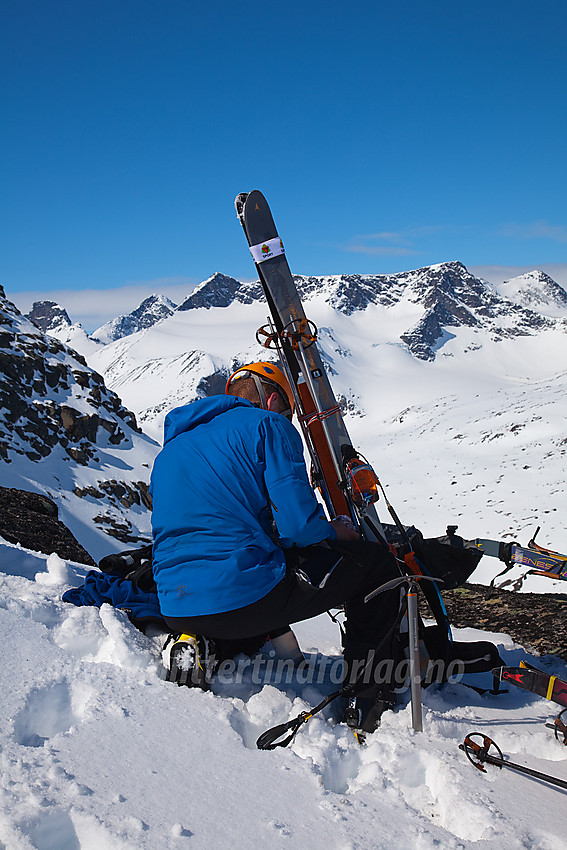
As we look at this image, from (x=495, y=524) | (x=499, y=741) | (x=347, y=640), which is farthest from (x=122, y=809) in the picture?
(x=495, y=524)

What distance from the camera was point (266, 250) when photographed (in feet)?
24.8

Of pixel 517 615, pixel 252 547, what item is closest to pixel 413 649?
pixel 252 547

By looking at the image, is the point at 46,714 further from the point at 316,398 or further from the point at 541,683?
the point at 316,398

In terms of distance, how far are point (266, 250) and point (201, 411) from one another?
4619 millimetres

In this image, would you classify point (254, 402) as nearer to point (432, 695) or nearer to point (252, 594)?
point (252, 594)

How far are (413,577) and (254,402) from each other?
140 centimetres

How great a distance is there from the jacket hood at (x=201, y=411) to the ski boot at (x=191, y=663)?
48.6 inches

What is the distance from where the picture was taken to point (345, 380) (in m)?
186

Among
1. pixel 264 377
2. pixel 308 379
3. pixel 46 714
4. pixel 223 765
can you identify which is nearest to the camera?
pixel 223 765

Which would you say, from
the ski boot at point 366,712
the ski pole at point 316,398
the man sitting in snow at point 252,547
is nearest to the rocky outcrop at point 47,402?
the ski pole at point 316,398

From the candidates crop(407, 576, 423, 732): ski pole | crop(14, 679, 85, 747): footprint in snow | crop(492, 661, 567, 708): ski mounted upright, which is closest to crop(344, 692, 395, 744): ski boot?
crop(407, 576, 423, 732): ski pole

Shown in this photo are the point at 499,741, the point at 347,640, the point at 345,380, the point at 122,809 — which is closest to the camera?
the point at 122,809

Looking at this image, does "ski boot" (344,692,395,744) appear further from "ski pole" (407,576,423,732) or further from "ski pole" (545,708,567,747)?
"ski pole" (545,708,567,747)

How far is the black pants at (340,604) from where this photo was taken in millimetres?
3266
